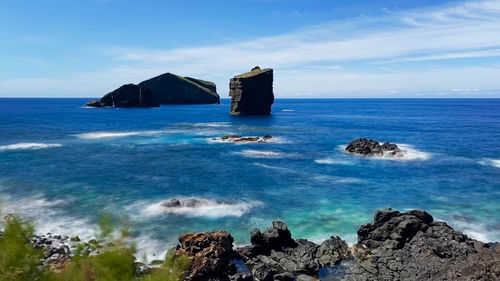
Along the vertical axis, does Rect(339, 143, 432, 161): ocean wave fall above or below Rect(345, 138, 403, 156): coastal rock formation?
below

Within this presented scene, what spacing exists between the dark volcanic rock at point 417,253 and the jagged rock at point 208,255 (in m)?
9.52

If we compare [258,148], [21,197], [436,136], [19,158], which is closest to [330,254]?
[21,197]

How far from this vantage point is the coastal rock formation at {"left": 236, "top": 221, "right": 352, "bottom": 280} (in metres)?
29.6

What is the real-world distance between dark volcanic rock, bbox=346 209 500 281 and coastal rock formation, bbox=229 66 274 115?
5769 inches

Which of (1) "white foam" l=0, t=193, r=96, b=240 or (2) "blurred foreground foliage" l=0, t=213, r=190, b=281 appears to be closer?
(2) "blurred foreground foliage" l=0, t=213, r=190, b=281

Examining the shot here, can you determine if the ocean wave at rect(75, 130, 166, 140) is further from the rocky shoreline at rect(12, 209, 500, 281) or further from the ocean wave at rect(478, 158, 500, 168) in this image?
the ocean wave at rect(478, 158, 500, 168)

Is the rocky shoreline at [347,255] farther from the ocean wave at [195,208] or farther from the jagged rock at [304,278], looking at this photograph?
the ocean wave at [195,208]

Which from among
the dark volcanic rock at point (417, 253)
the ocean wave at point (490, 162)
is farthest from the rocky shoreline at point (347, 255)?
the ocean wave at point (490, 162)

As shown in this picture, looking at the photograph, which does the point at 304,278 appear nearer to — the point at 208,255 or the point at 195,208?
the point at 208,255

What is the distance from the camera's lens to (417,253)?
100 ft

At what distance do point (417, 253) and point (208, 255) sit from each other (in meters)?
17.3

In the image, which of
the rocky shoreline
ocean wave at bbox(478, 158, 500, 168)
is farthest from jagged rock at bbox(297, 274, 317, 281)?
ocean wave at bbox(478, 158, 500, 168)

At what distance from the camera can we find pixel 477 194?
53.7m

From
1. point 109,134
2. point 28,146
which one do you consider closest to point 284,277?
point 28,146
